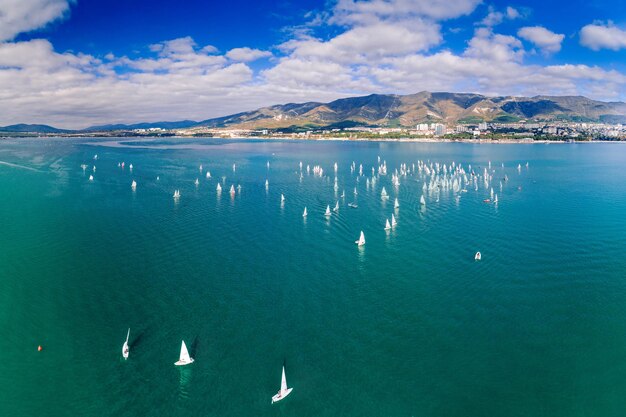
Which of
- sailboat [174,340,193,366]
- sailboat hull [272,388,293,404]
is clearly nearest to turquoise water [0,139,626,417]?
sailboat hull [272,388,293,404]

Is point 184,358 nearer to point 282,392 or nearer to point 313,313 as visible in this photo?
point 282,392

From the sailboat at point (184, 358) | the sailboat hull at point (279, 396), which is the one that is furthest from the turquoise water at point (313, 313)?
the sailboat at point (184, 358)

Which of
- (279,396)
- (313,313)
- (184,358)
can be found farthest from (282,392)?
(313,313)

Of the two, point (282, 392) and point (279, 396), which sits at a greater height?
point (282, 392)

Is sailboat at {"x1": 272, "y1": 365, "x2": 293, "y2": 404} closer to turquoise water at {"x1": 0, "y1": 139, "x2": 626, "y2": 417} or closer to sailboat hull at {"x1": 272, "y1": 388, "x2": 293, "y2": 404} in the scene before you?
sailboat hull at {"x1": 272, "y1": 388, "x2": 293, "y2": 404}

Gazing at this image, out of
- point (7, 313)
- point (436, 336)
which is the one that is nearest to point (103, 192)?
point (7, 313)

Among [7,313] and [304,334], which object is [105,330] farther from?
[304,334]

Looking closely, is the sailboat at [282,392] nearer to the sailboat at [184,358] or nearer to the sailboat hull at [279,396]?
the sailboat hull at [279,396]

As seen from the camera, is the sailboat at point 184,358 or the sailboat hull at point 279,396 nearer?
the sailboat hull at point 279,396
